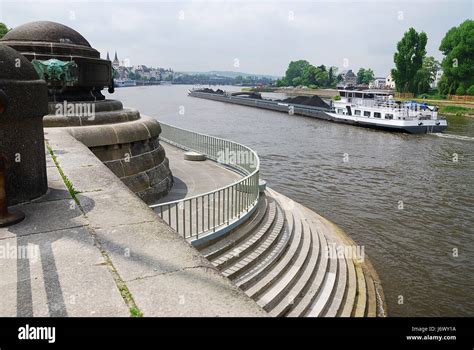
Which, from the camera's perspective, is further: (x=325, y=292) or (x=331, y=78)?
(x=331, y=78)

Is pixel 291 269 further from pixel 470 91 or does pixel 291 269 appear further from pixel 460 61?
pixel 460 61

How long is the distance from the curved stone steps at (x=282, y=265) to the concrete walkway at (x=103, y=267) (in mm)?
3626

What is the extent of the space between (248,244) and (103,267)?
523 centimetres

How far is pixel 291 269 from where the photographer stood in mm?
8297

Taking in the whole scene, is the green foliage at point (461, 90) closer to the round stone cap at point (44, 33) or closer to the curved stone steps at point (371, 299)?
the curved stone steps at point (371, 299)

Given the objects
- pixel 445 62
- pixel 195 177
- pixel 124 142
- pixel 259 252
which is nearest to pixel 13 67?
pixel 124 142

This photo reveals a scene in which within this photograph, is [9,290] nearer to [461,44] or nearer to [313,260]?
[313,260]

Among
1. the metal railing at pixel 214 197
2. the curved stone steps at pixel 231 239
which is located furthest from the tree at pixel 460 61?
the curved stone steps at pixel 231 239

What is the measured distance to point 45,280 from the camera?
2.76 m

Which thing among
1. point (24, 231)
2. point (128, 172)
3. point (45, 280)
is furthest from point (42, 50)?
point (45, 280)

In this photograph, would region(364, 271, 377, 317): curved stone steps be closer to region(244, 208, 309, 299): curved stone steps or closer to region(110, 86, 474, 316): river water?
region(110, 86, 474, 316): river water

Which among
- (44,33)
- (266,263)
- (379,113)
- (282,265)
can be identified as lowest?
(282,265)
